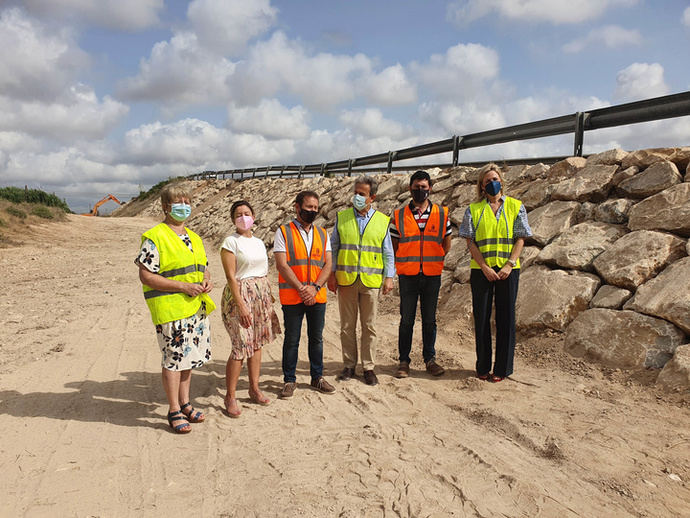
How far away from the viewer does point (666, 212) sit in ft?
19.2

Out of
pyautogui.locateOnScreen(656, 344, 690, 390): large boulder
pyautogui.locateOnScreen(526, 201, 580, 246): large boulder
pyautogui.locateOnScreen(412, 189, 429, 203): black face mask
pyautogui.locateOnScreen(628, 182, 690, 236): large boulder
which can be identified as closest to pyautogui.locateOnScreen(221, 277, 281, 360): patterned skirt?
pyautogui.locateOnScreen(412, 189, 429, 203): black face mask

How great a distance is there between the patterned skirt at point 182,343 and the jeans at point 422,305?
2298 millimetres

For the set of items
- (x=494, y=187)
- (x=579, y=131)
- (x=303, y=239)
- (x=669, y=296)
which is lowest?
(x=669, y=296)

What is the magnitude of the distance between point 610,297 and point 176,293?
15.8 feet

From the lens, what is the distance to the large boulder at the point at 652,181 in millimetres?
6129

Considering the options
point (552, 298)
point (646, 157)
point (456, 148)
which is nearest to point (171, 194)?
point (552, 298)

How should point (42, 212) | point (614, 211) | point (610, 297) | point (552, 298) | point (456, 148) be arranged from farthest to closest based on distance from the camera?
point (42, 212) → point (456, 148) → point (614, 211) → point (552, 298) → point (610, 297)

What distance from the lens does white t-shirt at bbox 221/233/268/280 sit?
4203 millimetres

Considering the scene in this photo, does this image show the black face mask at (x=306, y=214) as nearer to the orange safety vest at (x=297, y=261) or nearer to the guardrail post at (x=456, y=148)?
the orange safety vest at (x=297, y=261)

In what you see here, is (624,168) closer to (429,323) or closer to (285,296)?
(429,323)

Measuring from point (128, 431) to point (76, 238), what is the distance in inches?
695

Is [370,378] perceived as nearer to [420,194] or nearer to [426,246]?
[426,246]

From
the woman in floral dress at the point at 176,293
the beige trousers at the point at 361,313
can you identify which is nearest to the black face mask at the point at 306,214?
the beige trousers at the point at 361,313

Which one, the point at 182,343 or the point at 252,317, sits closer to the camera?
the point at 182,343
